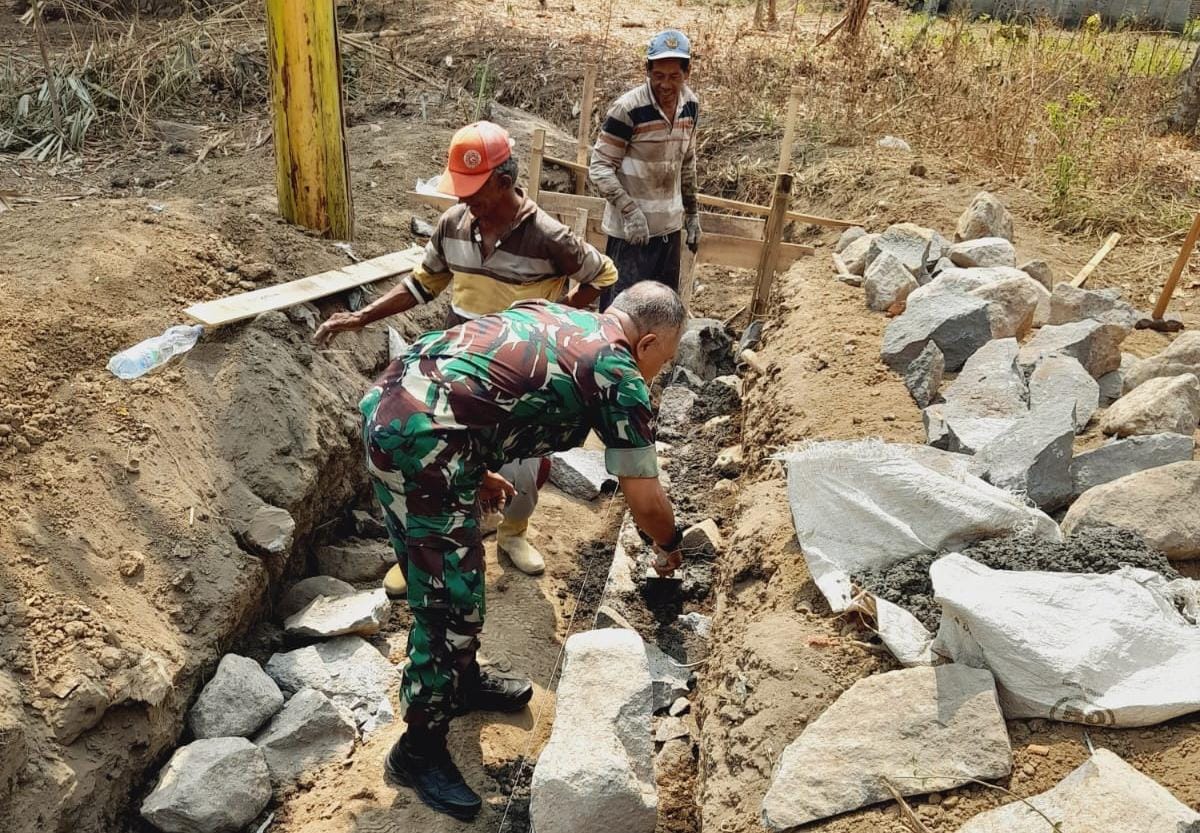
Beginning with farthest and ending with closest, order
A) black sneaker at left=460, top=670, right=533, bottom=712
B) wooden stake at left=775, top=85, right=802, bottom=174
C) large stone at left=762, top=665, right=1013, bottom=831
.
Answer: wooden stake at left=775, top=85, right=802, bottom=174 → black sneaker at left=460, top=670, right=533, bottom=712 → large stone at left=762, top=665, right=1013, bottom=831

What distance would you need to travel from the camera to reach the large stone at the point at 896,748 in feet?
7.95

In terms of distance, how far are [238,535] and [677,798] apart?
2.01 meters

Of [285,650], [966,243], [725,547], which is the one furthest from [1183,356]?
[285,650]

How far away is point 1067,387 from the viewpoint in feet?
13.4

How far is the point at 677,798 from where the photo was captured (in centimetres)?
315

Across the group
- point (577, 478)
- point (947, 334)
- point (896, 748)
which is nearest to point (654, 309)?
point (896, 748)

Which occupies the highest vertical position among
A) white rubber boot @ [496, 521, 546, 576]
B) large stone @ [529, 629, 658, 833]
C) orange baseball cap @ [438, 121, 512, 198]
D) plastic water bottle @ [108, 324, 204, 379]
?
orange baseball cap @ [438, 121, 512, 198]

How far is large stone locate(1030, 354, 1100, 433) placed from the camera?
159 inches

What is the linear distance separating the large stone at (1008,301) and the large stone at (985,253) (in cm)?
58

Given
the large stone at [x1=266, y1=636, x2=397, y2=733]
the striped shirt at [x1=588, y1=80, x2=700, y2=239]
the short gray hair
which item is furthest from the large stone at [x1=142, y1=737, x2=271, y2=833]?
the striped shirt at [x1=588, y1=80, x2=700, y2=239]

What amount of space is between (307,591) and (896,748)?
263 cm

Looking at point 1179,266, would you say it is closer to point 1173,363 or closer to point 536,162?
point 1173,363

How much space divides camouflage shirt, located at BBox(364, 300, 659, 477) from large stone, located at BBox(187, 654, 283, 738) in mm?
1300

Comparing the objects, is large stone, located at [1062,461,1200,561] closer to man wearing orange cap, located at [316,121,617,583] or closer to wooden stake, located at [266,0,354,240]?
man wearing orange cap, located at [316,121,617,583]
